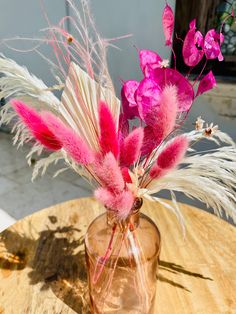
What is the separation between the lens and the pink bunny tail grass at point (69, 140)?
42cm

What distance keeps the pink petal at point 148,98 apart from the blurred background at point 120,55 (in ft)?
2.69

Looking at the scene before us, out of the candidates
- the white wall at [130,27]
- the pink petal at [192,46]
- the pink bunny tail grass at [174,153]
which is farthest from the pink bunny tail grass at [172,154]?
the white wall at [130,27]

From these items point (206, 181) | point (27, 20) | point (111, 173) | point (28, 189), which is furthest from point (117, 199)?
point (27, 20)

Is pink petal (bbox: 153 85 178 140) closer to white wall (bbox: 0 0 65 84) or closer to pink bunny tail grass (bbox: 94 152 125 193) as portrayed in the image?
pink bunny tail grass (bbox: 94 152 125 193)

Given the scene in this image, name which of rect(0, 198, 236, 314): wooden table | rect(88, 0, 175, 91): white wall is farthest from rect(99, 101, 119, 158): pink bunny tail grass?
rect(88, 0, 175, 91): white wall

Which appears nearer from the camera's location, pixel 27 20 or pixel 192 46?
pixel 192 46

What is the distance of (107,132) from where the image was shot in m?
0.45

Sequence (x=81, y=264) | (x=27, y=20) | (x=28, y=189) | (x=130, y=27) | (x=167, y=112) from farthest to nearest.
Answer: (x=27, y=20)
(x=28, y=189)
(x=130, y=27)
(x=81, y=264)
(x=167, y=112)

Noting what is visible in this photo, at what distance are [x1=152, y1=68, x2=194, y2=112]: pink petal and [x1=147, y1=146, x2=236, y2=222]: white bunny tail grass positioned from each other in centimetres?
10

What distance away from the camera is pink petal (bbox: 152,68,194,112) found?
44cm

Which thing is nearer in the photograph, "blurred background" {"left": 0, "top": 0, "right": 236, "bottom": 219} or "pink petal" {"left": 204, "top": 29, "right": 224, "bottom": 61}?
"pink petal" {"left": 204, "top": 29, "right": 224, "bottom": 61}

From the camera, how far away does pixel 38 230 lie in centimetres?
86

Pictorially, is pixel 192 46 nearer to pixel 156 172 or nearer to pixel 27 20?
pixel 156 172

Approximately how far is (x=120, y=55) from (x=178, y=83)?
1412 millimetres
